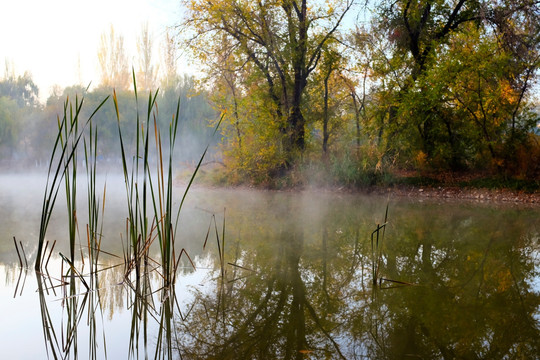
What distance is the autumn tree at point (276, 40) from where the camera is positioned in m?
12.2

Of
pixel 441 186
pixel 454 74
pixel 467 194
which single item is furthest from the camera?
pixel 441 186

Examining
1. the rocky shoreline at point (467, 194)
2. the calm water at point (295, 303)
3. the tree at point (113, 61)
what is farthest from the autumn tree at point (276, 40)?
the tree at point (113, 61)

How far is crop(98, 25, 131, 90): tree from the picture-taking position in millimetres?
27188

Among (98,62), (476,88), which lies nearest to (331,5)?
(476,88)

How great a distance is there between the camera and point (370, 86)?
39.9 feet

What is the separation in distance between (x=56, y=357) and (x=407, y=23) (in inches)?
425

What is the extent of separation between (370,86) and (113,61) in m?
20.6

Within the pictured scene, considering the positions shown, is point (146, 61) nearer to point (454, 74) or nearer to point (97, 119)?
point (97, 119)

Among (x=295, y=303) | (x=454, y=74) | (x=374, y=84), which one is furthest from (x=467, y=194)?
(x=295, y=303)

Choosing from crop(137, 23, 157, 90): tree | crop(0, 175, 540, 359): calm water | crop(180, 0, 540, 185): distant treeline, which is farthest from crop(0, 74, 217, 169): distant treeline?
crop(0, 175, 540, 359): calm water

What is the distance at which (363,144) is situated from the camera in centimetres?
1170

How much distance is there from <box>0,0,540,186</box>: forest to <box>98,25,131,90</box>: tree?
14.9 m

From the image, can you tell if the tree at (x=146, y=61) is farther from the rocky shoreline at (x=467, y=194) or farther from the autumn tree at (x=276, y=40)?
the rocky shoreline at (x=467, y=194)

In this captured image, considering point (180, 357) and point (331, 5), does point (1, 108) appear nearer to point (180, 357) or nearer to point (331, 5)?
point (331, 5)
